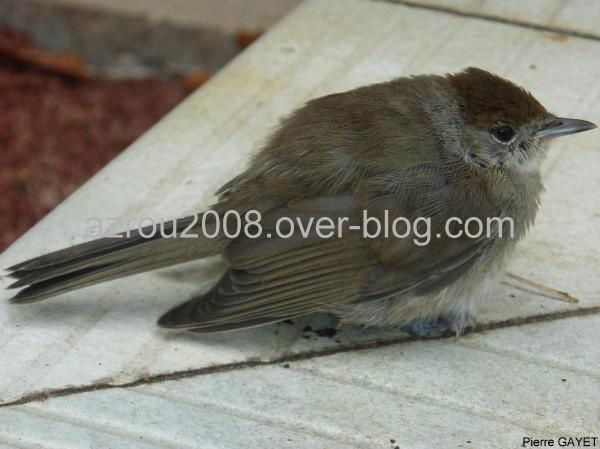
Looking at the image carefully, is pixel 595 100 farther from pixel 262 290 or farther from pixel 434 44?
pixel 262 290

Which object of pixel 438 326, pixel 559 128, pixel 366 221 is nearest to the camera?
pixel 366 221

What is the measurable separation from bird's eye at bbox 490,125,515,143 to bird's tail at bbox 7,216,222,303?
3.49ft

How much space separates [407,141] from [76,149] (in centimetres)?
338

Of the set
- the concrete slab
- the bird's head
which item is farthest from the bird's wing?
the bird's head

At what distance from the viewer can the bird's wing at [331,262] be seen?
141 inches

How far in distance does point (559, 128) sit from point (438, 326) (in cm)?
85

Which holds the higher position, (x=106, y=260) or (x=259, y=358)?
(x=106, y=260)

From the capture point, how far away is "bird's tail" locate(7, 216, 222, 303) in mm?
3670

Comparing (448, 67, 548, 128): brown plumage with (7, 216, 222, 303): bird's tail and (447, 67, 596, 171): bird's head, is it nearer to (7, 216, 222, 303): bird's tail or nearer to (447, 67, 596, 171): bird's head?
(447, 67, 596, 171): bird's head

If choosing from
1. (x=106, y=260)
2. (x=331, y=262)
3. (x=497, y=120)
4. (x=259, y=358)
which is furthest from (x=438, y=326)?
(x=106, y=260)

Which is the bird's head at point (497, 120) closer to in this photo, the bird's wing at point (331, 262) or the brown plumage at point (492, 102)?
the brown plumage at point (492, 102)

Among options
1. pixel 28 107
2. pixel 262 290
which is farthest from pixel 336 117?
pixel 28 107

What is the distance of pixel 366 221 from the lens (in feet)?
11.8

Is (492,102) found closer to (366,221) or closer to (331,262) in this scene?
(366,221)
